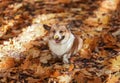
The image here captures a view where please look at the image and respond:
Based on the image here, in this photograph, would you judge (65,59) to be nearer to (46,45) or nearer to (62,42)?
(62,42)

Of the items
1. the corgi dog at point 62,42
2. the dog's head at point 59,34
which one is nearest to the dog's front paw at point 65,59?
the corgi dog at point 62,42

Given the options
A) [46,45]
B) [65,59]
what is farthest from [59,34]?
[46,45]

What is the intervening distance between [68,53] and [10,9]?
80.3 inches

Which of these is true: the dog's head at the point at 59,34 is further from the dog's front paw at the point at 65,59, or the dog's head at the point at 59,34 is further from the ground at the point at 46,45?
the ground at the point at 46,45

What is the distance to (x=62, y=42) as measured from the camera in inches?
156

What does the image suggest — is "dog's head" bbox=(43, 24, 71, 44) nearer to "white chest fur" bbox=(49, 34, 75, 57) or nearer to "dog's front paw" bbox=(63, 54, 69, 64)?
"white chest fur" bbox=(49, 34, 75, 57)

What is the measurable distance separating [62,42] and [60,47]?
0.09 m

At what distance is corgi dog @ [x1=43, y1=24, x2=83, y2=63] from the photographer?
3887 mm

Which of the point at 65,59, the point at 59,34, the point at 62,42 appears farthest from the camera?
the point at 65,59

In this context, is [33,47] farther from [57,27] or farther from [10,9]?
[10,9]

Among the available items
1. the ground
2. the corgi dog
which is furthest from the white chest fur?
the ground

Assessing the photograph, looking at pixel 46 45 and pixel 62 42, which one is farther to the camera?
pixel 46 45

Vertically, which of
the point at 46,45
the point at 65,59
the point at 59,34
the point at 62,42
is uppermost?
the point at 59,34

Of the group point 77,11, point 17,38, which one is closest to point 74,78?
point 17,38
